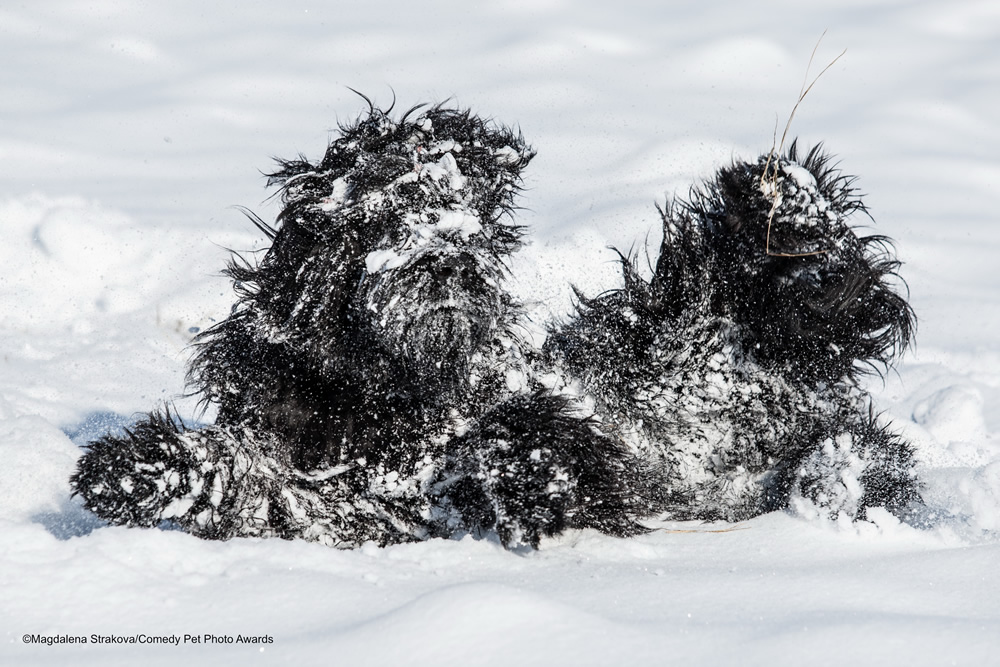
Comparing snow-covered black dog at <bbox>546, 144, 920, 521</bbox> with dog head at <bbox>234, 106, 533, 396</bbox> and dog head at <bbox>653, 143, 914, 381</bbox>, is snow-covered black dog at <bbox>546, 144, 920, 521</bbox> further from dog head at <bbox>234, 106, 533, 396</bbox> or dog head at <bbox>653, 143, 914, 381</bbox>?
dog head at <bbox>234, 106, 533, 396</bbox>

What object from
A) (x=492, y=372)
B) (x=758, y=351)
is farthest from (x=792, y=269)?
(x=492, y=372)

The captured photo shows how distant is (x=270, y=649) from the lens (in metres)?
1.72

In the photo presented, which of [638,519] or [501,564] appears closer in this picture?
[501,564]

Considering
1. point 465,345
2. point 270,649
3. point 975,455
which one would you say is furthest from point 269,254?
point 975,455

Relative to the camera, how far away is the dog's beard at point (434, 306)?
7.81ft

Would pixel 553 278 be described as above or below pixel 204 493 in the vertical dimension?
above

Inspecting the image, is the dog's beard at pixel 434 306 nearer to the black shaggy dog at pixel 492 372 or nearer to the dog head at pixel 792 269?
the black shaggy dog at pixel 492 372

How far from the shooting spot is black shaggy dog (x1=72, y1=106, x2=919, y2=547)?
247 centimetres

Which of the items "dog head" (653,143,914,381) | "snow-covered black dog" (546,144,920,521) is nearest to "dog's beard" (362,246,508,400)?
"snow-covered black dog" (546,144,920,521)

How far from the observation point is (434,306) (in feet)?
7.82

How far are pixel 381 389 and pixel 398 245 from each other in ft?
1.48

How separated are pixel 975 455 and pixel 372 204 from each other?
358 cm

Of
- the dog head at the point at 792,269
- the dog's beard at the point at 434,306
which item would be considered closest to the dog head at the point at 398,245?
the dog's beard at the point at 434,306

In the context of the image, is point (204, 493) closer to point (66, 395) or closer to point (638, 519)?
point (638, 519)
